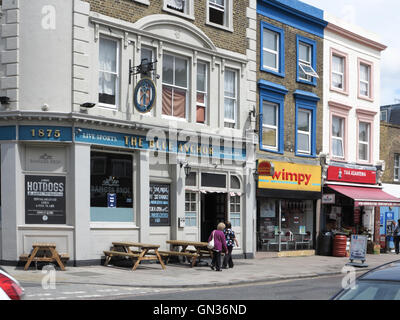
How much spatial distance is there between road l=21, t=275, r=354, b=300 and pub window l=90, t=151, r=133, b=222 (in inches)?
189

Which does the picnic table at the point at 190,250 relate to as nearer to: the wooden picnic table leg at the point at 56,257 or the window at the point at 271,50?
the wooden picnic table leg at the point at 56,257

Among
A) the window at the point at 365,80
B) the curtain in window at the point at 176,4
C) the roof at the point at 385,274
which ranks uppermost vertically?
the curtain in window at the point at 176,4

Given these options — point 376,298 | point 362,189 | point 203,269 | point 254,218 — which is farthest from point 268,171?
point 376,298

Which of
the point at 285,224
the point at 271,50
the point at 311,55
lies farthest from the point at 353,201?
the point at 271,50

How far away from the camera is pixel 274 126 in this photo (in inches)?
986

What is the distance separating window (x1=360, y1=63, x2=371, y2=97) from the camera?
99.7ft

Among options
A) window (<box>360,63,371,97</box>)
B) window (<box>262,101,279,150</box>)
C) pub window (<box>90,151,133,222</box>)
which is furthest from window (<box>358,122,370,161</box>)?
pub window (<box>90,151,133,222</box>)

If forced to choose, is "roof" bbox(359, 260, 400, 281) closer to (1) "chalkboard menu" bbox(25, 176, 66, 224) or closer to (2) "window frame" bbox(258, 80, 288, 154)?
(1) "chalkboard menu" bbox(25, 176, 66, 224)

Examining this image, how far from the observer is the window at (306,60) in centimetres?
2642

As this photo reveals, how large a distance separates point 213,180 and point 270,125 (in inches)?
167

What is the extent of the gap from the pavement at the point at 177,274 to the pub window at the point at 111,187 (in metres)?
1.69

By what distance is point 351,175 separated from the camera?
1128 inches

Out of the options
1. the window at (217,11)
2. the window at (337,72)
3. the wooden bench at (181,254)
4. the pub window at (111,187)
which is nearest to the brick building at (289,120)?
the window at (337,72)

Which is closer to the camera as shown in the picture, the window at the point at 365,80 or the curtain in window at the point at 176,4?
the curtain in window at the point at 176,4
